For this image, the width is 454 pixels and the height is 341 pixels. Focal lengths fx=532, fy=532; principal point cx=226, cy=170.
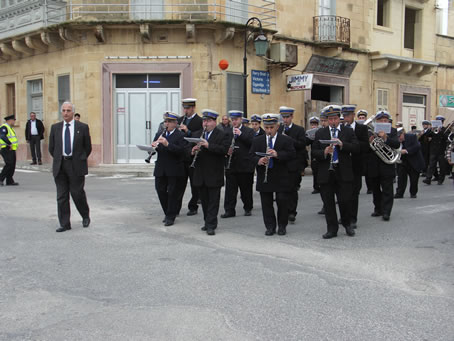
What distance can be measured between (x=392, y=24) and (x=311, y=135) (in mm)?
18096

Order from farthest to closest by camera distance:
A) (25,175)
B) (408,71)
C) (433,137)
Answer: (408,71), (25,175), (433,137)

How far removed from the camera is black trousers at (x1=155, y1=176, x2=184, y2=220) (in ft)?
28.1

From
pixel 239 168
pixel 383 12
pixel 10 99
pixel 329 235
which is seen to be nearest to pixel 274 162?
pixel 329 235

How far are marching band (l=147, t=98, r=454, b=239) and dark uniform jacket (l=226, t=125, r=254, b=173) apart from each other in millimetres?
18

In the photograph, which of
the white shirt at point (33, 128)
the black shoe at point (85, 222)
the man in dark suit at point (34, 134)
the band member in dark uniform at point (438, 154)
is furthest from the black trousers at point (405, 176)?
the white shirt at point (33, 128)

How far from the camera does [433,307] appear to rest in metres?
4.64

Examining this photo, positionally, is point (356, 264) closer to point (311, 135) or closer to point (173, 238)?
point (173, 238)

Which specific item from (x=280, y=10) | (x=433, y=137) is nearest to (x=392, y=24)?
(x=280, y=10)

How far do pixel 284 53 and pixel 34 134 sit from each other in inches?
393

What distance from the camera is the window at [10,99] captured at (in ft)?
77.2

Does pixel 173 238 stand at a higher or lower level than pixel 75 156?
lower

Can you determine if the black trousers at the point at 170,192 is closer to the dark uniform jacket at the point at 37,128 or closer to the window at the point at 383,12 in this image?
the dark uniform jacket at the point at 37,128

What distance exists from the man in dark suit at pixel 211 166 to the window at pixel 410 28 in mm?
21811

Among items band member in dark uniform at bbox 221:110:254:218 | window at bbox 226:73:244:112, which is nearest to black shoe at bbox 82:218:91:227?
band member in dark uniform at bbox 221:110:254:218
